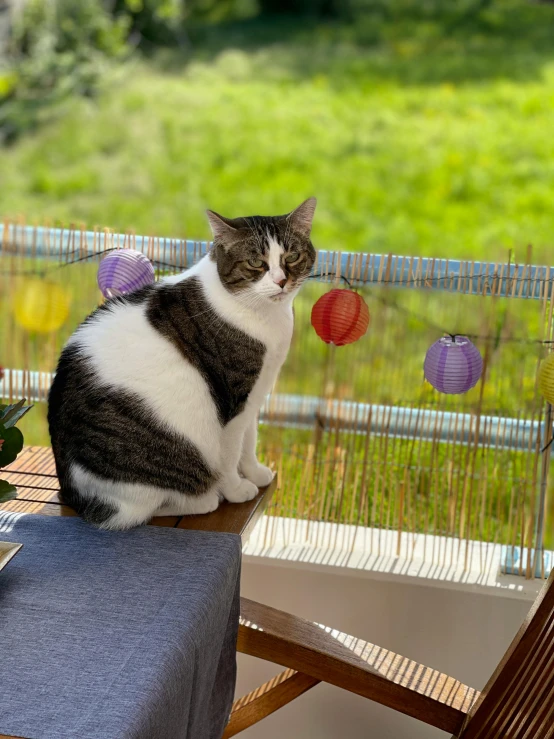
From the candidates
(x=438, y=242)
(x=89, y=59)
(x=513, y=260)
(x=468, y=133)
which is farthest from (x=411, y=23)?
(x=513, y=260)

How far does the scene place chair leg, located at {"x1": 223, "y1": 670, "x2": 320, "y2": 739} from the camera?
141cm

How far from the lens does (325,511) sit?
187 centimetres

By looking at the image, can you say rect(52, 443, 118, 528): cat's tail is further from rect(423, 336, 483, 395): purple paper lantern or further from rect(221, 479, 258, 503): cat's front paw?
rect(423, 336, 483, 395): purple paper lantern

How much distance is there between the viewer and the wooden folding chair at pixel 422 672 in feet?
3.92

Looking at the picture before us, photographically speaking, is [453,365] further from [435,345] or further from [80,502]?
[80,502]

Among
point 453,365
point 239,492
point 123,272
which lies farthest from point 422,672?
point 123,272

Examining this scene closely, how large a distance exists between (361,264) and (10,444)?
0.80 m

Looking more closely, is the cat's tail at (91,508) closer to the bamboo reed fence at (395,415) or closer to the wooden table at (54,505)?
the wooden table at (54,505)

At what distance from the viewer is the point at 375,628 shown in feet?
5.76

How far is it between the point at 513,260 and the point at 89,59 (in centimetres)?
400

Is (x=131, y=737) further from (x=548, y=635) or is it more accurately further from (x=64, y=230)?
(x=64, y=230)

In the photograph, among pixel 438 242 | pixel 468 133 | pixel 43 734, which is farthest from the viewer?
pixel 468 133

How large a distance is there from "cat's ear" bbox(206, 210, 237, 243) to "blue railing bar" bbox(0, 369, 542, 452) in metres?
0.49

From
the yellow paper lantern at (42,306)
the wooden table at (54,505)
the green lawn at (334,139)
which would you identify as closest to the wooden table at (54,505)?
the wooden table at (54,505)
